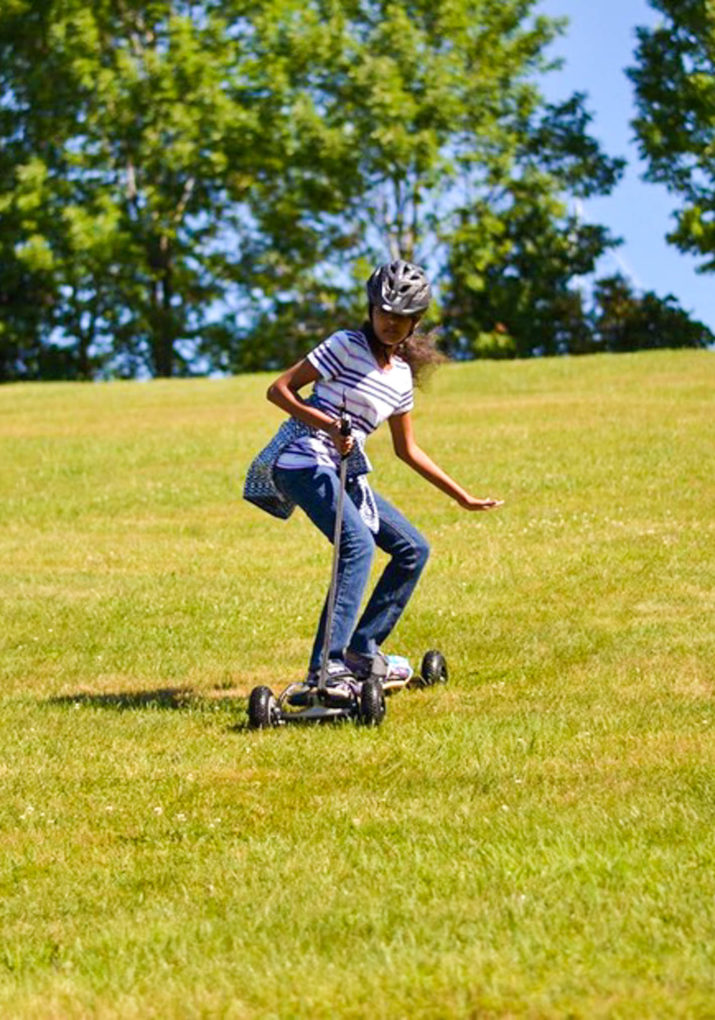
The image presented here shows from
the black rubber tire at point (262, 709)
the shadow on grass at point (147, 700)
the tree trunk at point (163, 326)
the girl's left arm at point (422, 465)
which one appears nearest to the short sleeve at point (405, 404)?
the girl's left arm at point (422, 465)

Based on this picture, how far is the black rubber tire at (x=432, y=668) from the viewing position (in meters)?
10.6

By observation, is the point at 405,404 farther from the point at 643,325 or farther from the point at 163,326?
the point at 163,326

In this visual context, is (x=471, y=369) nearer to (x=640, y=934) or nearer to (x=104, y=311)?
(x=104, y=311)

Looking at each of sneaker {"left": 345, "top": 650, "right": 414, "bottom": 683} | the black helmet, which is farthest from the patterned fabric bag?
sneaker {"left": 345, "top": 650, "right": 414, "bottom": 683}

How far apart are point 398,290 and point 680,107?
45430mm

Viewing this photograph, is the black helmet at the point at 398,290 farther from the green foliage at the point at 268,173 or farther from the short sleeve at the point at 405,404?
the green foliage at the point at 268,173

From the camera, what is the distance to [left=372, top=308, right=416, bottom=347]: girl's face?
9.21 meters

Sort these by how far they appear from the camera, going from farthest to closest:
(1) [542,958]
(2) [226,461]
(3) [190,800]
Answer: (2) [226,461] < (3) [190,800] < (1) [542,958]

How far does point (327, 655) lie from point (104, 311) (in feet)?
152

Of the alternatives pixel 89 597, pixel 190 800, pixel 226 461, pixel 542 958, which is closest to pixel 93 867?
pixel 190 800

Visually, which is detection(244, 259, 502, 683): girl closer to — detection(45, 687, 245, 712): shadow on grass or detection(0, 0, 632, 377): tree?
detection(45, 687, 245, 712): shadow on grass

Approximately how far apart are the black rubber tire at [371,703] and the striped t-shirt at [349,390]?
3.36ft

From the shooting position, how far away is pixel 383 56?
175 ft

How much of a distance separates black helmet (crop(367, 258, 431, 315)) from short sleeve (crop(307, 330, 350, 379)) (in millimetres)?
254
